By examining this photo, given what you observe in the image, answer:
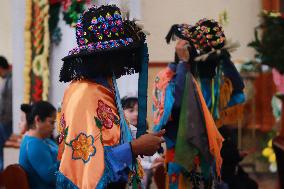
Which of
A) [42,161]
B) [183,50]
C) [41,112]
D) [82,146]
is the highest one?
[183,50]

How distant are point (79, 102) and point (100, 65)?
213mm

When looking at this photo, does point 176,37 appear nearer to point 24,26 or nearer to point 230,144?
point 230,144

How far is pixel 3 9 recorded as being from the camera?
8.84 meters

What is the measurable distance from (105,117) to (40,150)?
137 centimetres

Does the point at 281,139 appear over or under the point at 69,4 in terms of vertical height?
under

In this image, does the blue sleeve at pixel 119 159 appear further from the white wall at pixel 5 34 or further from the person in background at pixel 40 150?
the white wall at pixel 5 34

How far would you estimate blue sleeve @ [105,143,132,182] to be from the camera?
2.98 meters

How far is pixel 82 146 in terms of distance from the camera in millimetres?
3006

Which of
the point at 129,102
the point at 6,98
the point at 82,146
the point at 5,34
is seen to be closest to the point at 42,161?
the point at 129,102

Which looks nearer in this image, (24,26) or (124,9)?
(124,9)

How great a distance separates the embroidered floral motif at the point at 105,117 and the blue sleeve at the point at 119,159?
126mm

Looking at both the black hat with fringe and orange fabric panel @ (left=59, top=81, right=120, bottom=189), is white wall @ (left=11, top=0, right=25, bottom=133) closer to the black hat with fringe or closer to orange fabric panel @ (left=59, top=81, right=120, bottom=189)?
the black hat with fringe

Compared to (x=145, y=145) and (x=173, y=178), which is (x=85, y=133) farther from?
(x=173, y=178)

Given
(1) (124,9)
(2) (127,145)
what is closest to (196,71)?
(1) (124,9)
